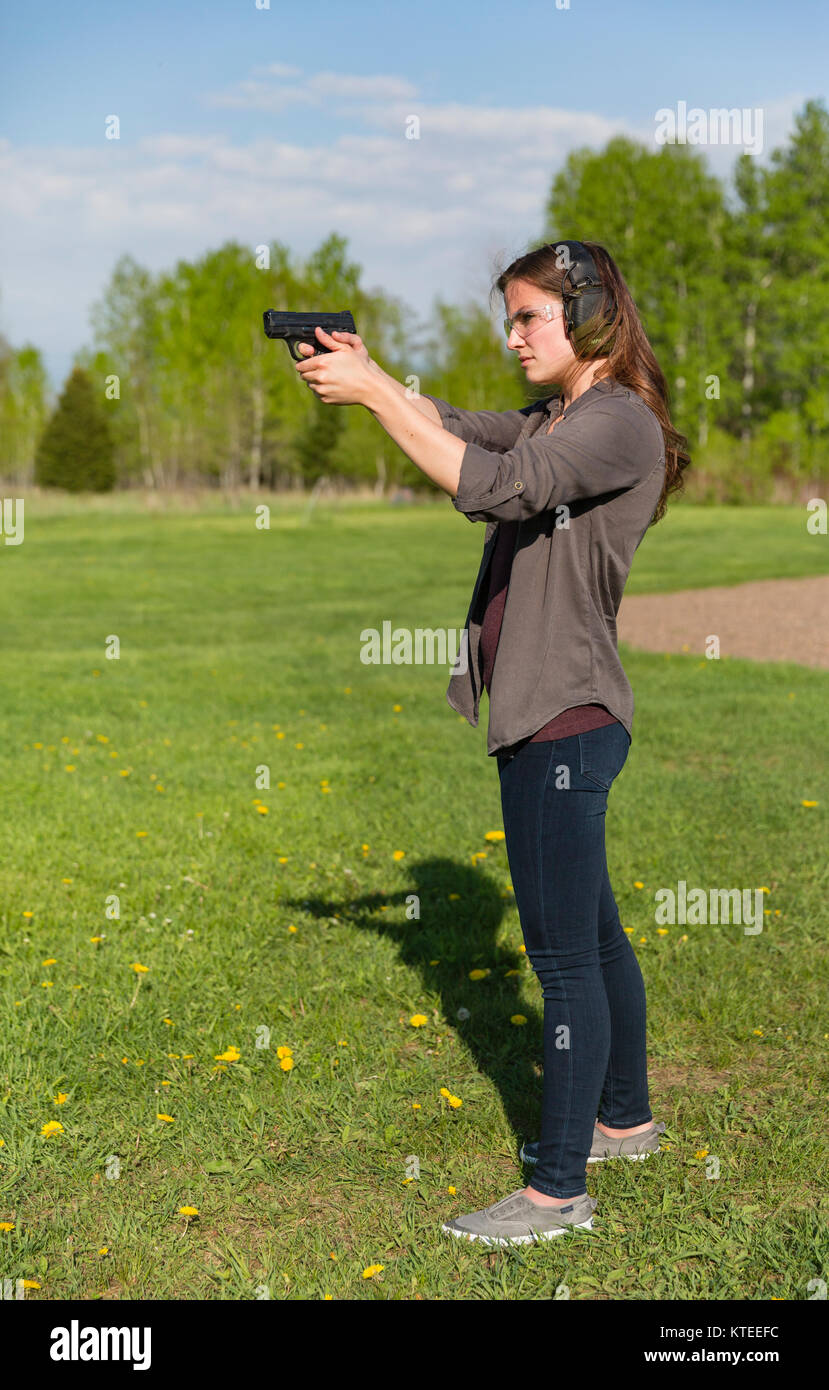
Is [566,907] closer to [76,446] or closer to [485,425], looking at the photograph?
[485,425]

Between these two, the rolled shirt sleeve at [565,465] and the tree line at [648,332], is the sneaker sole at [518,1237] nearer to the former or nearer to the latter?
the rolled shirt sleeve at [565,465]

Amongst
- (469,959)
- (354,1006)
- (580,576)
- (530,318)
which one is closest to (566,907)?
(580,576)

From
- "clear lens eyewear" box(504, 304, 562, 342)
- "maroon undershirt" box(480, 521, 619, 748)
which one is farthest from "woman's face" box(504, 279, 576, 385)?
"maroon undershirt" box(480, 521, 619, 748)

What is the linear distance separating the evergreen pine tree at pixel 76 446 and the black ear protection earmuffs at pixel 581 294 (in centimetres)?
5460

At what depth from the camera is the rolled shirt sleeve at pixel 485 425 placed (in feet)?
9.59

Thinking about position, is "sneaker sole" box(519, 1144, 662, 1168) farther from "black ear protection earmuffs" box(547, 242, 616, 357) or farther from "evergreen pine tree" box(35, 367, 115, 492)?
"evergreen pine tree" box(35, 367, 115, 492)

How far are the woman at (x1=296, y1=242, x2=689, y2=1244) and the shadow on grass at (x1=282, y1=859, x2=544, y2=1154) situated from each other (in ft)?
2.20

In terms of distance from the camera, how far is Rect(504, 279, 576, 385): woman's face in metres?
2.62

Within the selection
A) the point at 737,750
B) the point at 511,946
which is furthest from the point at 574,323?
the point at 737,750

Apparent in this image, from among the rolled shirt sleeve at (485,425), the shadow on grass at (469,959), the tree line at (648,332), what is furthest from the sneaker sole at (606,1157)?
the tree line at (648,332)

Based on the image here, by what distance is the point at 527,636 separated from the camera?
261 cm
